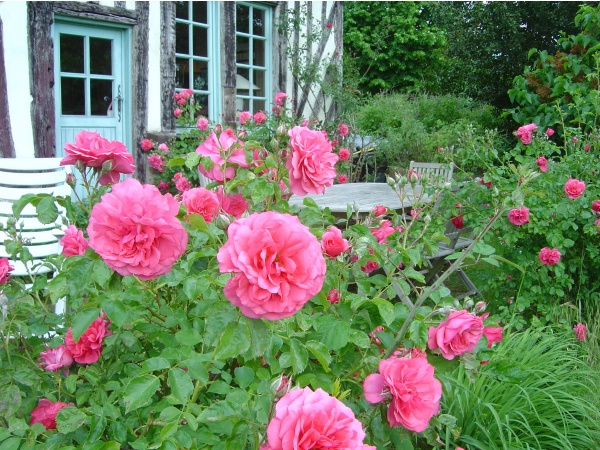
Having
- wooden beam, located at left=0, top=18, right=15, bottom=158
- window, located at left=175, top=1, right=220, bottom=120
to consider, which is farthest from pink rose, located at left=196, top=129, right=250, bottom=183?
window, located at left=175, top=1, right=220, bottom=120

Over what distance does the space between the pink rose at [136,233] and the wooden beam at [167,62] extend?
5.42 m

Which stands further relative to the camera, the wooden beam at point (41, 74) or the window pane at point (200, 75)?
the window pane at point (200, 75)

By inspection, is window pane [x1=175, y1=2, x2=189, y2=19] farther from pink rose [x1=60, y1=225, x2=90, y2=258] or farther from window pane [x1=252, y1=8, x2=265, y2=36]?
pink rose [x1=60, y1=225, x2=90, y2=258]

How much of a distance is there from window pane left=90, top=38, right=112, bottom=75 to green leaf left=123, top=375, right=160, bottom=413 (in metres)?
5.35

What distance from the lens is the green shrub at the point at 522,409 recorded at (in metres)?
1.84

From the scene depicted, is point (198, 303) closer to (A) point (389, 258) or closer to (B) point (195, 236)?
(B) point (195, 236)

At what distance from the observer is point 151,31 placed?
19.7 feet

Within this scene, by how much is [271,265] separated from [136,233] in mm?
231

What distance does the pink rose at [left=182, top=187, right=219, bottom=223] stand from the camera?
1.35 m

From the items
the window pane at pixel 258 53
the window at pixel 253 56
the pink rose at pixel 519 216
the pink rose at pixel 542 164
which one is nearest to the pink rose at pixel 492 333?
the pink rose at pixel 519 216

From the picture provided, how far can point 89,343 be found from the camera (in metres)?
1.23

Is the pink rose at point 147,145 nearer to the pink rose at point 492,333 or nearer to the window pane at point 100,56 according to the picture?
the window pane at point 100,56

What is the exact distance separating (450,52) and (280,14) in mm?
4335

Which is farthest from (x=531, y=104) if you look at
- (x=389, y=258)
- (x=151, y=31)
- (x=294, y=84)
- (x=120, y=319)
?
(x=120, y=319)
